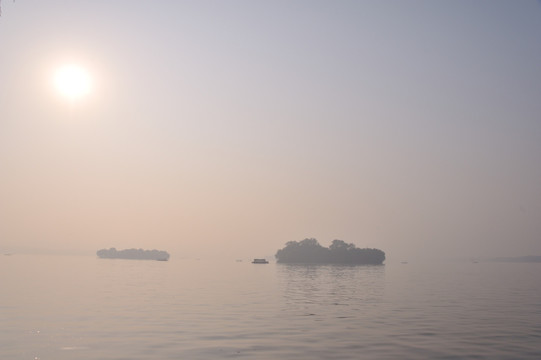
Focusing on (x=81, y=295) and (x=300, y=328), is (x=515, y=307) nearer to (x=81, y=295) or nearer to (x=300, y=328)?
(x=300, y=328)

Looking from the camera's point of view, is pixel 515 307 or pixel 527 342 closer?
pixel 527 342

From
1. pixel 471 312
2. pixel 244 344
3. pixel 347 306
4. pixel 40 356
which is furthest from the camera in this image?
pixel 347 306

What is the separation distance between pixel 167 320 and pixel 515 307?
31.2m

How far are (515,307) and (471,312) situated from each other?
697 cm

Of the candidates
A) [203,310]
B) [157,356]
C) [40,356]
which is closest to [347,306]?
[203,310]

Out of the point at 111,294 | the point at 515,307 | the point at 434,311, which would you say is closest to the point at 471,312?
the point at 434,311

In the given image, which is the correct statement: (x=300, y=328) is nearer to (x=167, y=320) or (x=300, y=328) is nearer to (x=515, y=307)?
(x=167, y=320)

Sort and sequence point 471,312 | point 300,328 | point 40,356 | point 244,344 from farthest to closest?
1. point 471,312
2. point 300,328
3. point 244,344
4. point 40,356

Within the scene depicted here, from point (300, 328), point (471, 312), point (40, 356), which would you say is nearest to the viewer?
point (40, 356)

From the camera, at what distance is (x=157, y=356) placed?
21.3 meters

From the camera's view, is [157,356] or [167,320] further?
[167,320]

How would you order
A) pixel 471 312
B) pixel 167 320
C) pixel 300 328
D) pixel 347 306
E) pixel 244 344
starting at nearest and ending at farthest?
pixel 244 344, pixel 300 328, pixel 167 320, pixel 471 312, pixel 347 306

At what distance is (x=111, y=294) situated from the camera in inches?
2019

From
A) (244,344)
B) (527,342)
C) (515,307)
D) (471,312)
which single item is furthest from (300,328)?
(515,307)
